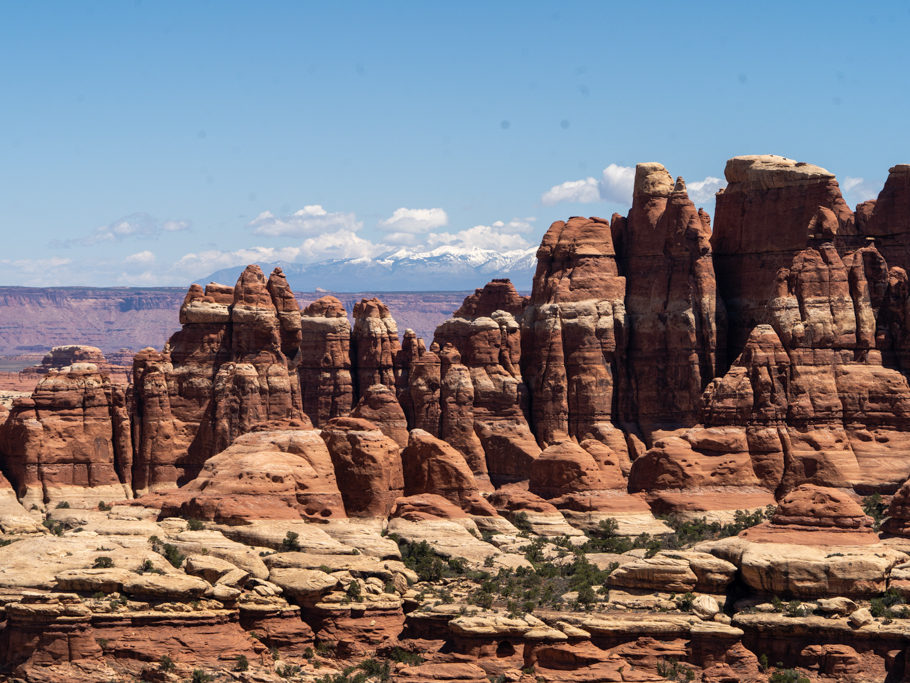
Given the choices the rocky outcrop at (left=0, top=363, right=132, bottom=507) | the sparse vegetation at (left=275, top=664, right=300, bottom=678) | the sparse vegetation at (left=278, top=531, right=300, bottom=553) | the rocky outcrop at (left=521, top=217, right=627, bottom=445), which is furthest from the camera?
the rocky outcrop at (left=521, top=217, right=627, bottom=445)

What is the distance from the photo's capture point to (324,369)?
12850 cm

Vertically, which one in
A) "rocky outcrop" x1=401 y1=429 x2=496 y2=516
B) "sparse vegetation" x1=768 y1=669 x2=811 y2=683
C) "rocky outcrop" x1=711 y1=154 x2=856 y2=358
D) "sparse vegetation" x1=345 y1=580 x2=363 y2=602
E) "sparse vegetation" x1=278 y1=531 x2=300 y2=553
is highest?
"rocky outcrop" x1=711 y1=154 x2=856 y2=358

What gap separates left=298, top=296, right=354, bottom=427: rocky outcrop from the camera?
127688mm

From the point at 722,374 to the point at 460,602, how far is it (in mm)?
43156

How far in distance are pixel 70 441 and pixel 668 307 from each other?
38289 millimetres

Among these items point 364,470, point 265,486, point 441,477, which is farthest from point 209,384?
point 265,486

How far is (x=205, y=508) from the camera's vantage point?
87.0m

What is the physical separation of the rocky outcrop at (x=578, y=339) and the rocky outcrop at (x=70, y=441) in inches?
1061

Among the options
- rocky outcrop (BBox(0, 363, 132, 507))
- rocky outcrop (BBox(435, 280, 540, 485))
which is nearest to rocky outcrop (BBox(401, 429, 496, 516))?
rocky outcrop (BBox(0, 363, 132, 507))

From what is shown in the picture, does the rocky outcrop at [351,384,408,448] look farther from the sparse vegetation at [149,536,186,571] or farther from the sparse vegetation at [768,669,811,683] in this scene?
the sparse vegetation at [768,669,811,683]

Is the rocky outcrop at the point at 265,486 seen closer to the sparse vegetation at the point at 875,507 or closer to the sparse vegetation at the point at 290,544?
the sparse vegetation at the point at 290,544

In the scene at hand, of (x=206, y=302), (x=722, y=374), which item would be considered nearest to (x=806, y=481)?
(x=722, y=374)

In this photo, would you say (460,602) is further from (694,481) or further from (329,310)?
(329,310)

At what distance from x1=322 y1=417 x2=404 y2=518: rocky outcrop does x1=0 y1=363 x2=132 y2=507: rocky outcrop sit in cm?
1911
